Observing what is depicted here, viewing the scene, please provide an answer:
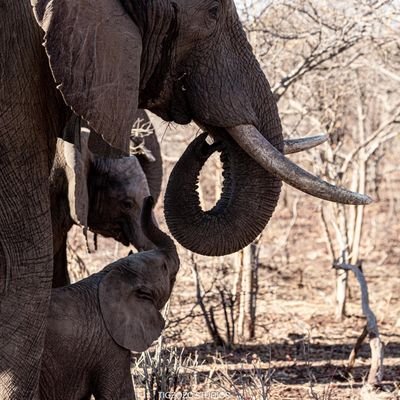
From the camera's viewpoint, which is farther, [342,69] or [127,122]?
[342,69]

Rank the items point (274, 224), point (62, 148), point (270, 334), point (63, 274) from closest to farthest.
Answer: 1. point (62, 148)
2. point (63, 274)
3. point (270, 334)
4. point (274, 224)

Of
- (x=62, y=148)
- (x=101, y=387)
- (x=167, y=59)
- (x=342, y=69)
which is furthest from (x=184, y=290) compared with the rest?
(x=167, y=59)

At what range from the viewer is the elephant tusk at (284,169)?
3.65 meters

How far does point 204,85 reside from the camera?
379 centimetres

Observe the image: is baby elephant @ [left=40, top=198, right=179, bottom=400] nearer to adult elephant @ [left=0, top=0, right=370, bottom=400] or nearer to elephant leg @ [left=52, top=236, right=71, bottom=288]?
adult elephant @ [left=0, top=0, right=370, bottom=400]

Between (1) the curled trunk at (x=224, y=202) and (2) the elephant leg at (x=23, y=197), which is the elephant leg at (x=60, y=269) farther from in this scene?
(2) the elephant leg at (x=23, y=197)

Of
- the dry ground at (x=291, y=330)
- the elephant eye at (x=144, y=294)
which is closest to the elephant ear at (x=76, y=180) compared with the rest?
the dry ground at (x=291, y=330)

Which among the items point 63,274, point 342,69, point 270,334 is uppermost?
point 342,69

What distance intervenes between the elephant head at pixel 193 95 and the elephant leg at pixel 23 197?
201 millimetres

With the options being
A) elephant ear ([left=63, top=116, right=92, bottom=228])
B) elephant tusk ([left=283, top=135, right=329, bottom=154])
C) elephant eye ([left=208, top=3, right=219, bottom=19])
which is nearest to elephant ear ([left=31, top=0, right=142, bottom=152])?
elephant eye ([left=208, top=3, right=219, bottom=19])

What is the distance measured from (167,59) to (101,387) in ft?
4.21

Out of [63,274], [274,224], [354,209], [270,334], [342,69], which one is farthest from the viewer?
[274,224]

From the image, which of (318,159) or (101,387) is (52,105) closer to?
(101,387)

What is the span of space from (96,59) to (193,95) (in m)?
0.49
